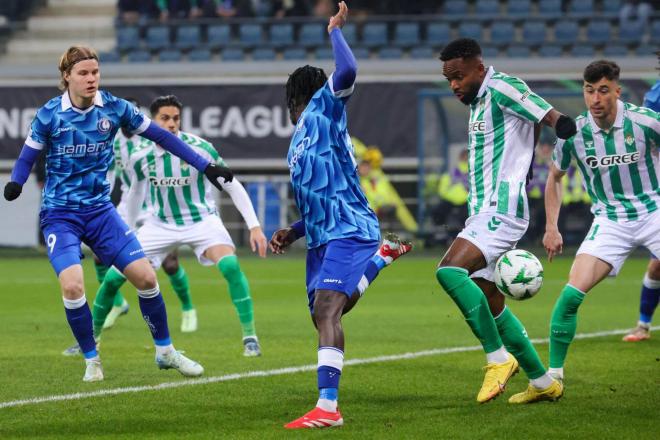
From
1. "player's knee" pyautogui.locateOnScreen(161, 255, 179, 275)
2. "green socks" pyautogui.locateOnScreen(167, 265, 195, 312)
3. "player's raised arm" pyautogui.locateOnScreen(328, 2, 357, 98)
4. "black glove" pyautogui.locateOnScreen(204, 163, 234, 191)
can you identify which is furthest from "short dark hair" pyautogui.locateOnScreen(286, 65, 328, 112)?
"green socks" pyautogui.locateOnScreen(167, 265, 195, 312)

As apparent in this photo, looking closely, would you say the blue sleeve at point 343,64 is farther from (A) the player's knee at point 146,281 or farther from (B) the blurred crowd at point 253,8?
(B) the blurred crowd at point 253,8

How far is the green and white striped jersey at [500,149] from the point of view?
7.11 metres

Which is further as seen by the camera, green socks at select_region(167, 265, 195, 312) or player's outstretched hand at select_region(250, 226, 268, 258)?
green socks at select_region(167, 265, 195, 312)

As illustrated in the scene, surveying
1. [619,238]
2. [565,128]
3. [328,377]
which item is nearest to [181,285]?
[619,238]

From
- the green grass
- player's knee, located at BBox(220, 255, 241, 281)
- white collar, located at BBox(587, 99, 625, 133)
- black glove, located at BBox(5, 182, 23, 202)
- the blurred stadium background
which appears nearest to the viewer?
the green grass

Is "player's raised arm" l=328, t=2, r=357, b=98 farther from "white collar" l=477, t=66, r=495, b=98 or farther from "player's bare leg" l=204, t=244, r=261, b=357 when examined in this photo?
"player's bare leg" l=204, t=244, r=261, b=357

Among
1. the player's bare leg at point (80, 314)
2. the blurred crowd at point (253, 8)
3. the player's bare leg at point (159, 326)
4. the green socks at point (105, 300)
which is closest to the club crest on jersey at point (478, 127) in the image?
the player's bare leg at point (159, 326)

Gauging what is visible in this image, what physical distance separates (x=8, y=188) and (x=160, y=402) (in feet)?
5.33

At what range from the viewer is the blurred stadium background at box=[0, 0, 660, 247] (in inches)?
920

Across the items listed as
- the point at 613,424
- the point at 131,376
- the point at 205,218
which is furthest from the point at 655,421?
the point at 205,218

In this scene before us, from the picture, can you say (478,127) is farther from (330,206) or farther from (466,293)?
(330,206)

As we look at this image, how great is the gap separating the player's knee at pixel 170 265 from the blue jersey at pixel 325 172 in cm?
510

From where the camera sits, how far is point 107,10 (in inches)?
1211

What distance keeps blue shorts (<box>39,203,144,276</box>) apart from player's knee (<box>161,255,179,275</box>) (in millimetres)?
3382
